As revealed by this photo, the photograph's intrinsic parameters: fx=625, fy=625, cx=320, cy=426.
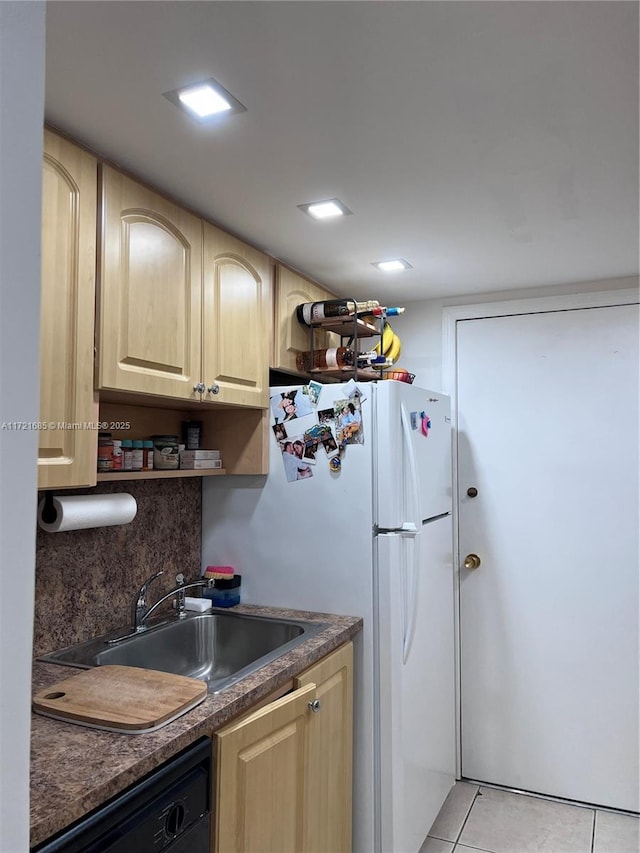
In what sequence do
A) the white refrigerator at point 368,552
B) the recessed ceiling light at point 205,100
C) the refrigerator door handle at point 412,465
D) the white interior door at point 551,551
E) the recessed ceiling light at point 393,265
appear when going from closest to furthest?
the recessed ceiling light at point 205,100 → the white refrigerator at point 368,552 → the refrigerator door handle at point 412,465 → the recessed ceiling light at point 393,265 → the white interior door at point 551,551

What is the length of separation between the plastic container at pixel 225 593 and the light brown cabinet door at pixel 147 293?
2.52ft

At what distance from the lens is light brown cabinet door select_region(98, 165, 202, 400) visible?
1.57 m

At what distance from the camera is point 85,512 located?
1701mm

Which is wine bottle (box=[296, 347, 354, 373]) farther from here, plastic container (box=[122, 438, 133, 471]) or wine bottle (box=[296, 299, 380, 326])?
plastic container (box=[122, 438, 133, 471])

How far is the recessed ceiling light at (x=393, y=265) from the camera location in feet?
8.01

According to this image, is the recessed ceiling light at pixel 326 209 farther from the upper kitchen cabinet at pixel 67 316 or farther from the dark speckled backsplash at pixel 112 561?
the dark speckled backsplash at pixel 112 561

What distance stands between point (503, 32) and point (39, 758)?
1.58 m

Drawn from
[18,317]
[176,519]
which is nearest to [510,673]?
[176,519]

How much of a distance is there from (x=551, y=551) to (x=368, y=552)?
1092 mm

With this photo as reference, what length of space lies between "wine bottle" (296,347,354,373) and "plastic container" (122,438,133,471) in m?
0.81

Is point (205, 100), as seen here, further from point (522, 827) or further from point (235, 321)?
point (522, 827)

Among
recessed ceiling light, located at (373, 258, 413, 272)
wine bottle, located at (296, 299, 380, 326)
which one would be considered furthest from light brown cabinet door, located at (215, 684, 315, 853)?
recessed ceiling light, located at (373, 258, 413, 272)

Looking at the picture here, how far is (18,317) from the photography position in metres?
0.64

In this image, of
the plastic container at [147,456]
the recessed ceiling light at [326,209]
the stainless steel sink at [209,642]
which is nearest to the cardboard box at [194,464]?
the plastic container at [147,456]
